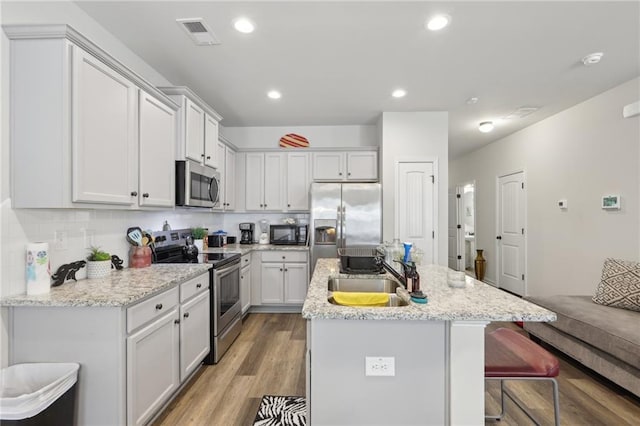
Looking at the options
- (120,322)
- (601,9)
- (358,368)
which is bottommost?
(358,368)

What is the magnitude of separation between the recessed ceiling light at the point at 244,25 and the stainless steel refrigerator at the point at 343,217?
2.07 m

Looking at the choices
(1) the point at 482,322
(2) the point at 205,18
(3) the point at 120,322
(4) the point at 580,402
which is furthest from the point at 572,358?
(2) the point at 205,18

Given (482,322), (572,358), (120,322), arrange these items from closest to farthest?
(482,322) < (120,322) < (572,358)

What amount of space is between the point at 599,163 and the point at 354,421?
13.2 ft

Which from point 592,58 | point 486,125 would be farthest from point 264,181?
point 592,58

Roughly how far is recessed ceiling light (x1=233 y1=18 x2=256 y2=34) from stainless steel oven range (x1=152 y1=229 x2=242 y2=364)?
1898mm

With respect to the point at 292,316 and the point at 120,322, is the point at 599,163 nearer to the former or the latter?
the point at 292,316

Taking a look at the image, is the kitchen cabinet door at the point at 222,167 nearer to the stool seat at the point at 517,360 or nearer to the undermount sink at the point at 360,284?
the undermount sink at the point at 360,284

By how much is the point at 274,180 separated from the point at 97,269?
2693 millimetres

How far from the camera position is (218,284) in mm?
2752

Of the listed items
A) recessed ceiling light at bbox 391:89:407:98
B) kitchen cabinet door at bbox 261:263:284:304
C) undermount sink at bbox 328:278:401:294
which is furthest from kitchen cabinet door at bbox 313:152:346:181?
undermount sink at bbox 328:278:401:294

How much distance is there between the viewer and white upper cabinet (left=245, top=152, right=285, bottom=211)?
447 centimetres

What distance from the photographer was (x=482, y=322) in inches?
52.4

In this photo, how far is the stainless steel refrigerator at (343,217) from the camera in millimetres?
3939
